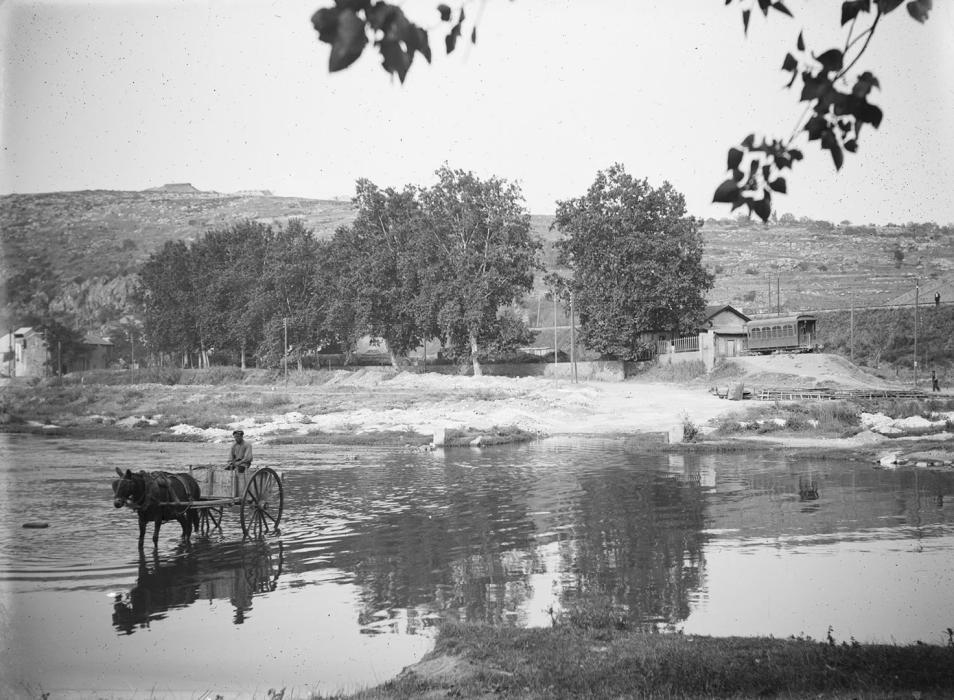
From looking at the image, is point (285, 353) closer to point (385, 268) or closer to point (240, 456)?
point (385, 268)

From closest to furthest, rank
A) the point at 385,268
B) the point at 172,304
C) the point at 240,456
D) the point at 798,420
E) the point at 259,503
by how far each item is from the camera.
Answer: the point at 240,456
the point at 259,503
the point at 798,420
the point at 385,268
the point at 172,304

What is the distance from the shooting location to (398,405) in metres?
52.7

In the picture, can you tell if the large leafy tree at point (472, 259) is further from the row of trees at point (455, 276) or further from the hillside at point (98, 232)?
the hillside at point (98, 232)

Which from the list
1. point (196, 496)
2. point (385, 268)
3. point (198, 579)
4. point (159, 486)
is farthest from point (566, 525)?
point (385, 268)

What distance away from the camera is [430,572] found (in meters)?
13.3

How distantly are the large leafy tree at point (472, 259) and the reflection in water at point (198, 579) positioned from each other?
54.8m

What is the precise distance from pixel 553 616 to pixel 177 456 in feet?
85.7

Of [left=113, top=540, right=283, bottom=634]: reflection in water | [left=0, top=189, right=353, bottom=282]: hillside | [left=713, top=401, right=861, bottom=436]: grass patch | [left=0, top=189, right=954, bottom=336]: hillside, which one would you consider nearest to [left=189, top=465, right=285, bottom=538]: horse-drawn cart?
[left=113, top=540, right=283, bottom=634]: reflection in water

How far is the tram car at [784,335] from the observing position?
65.4 m

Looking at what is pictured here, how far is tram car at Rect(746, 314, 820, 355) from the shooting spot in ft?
215

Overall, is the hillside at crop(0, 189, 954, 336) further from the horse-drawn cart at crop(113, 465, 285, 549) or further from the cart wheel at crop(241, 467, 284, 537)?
the horse-drawn cart at crop(113, 465, 285, 549)

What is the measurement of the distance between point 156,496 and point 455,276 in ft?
195

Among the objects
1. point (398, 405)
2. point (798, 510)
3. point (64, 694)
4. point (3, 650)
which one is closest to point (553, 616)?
point (64, 694)

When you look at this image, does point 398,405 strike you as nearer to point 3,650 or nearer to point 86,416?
point 86,416
